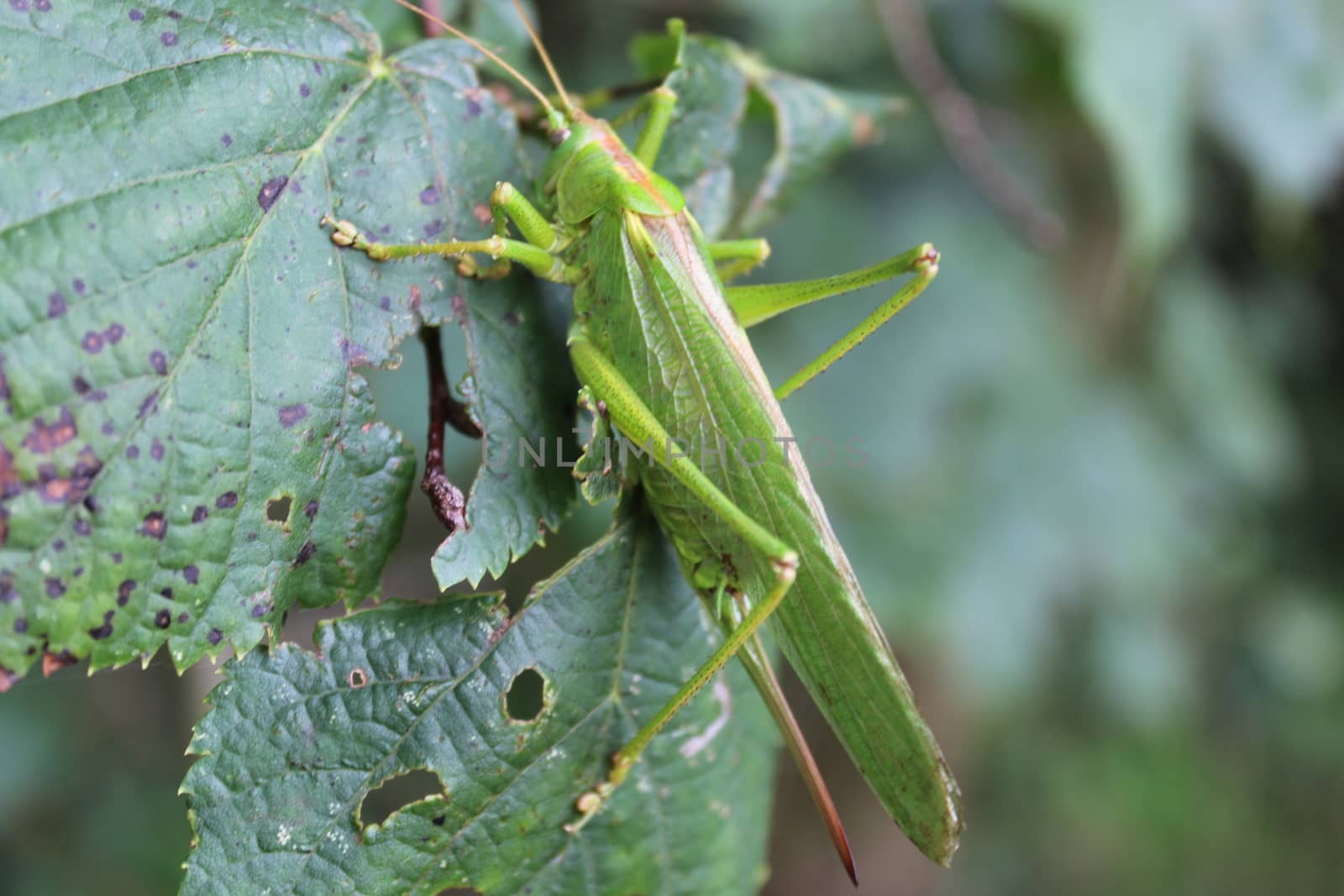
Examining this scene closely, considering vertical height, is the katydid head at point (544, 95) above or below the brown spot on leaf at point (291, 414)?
above

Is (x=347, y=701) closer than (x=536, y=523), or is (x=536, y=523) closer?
(x=347, y=701)

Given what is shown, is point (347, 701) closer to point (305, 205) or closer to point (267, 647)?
point (267, 647)

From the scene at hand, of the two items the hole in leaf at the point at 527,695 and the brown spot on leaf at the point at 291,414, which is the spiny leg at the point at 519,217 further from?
the hole in leaf at the point at 527,695

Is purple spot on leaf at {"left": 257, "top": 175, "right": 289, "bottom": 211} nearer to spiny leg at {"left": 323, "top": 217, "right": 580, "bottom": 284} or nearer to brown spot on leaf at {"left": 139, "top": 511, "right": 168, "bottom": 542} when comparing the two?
spiny leg at {"left": 323, "top": 217, "right": 580, "bottom": 284}

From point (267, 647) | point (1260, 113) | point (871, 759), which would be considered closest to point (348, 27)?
point (267, 647)

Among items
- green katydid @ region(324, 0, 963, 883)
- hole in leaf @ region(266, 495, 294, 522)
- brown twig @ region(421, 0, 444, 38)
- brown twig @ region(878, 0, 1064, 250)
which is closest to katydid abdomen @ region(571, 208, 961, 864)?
green katydid @ region(324, 0, 963, 883)

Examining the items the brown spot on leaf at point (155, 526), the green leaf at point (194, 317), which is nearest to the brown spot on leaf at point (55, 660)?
the green leaf at point (194, 317)

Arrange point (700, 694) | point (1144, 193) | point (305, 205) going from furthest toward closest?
1. point (1144, 193)
2. point (700, 694)
3. point (305, 205)

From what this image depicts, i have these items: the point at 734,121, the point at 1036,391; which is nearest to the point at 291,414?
the point at 734,121
